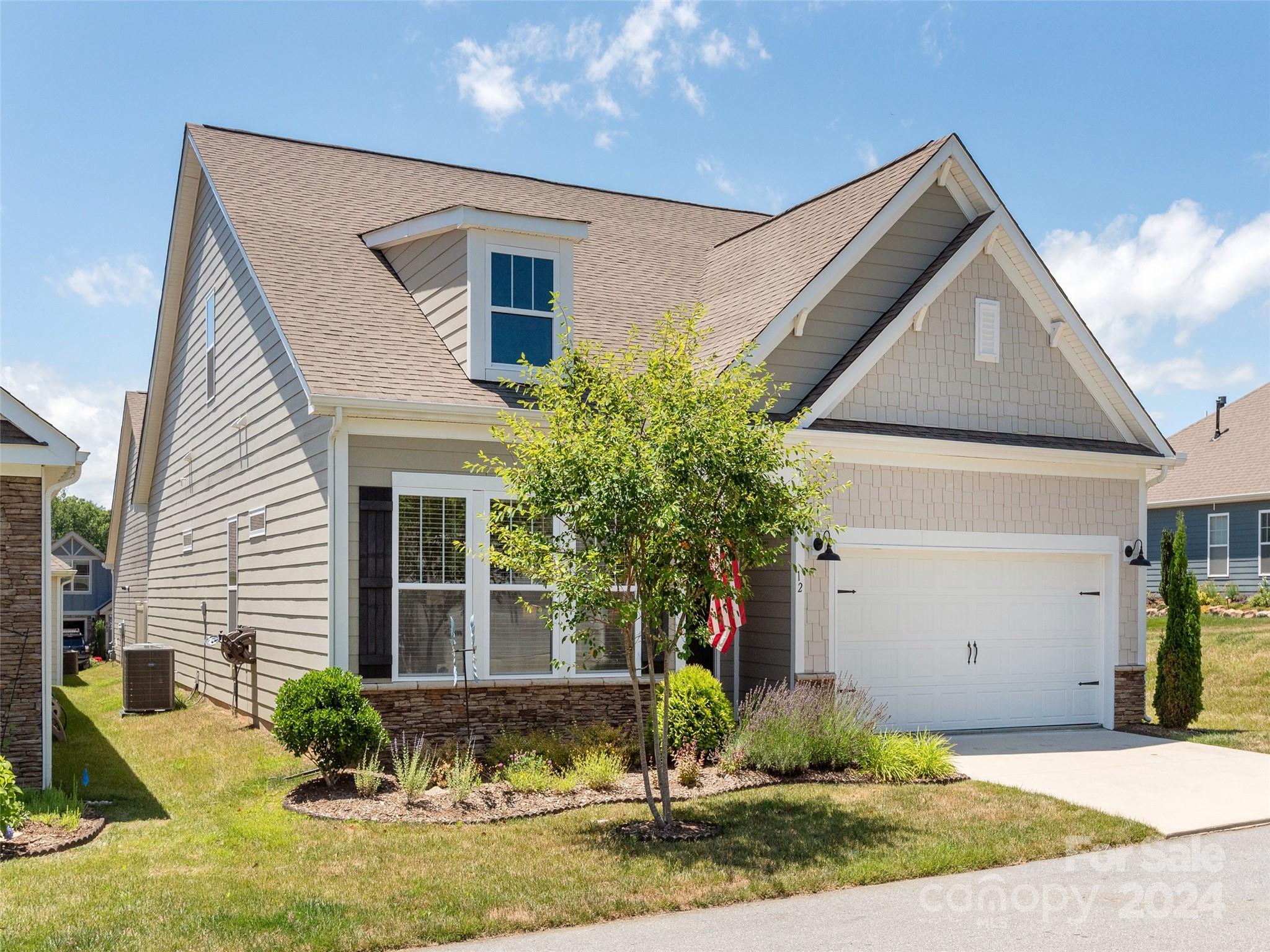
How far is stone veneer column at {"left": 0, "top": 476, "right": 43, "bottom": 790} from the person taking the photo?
10062 millimetres

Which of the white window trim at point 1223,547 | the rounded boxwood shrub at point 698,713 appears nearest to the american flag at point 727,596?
the rounded boxwood shrub at point 698,713

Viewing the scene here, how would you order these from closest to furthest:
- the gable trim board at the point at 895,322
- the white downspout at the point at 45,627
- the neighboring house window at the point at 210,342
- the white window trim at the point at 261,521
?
the white downspout at the point at 45,627
the gable trim board at the point at 895,322
the white window trim at the point at 261,521
the neighboring house window at the point at 210,342

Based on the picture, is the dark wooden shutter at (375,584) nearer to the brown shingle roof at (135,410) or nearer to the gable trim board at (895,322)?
the gable trim board at (895,322)

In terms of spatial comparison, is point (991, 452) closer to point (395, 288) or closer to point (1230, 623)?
point (395, 288)

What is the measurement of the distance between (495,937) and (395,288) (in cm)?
939

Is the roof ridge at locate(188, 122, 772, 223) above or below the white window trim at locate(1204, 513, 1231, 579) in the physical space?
above

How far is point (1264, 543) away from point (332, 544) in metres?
25.3

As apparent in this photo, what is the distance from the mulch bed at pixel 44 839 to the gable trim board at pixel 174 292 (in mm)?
5681

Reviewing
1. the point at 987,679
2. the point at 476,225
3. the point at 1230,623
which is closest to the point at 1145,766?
the point at 987,679

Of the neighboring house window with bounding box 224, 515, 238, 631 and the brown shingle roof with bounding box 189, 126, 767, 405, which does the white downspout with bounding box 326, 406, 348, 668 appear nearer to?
the brown shingle roof with bounding box 189, 126, 767, 405

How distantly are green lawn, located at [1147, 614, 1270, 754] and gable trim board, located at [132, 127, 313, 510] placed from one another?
12.3 meters

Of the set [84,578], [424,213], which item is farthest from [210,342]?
[84,578]

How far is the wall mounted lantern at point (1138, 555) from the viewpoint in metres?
15.0

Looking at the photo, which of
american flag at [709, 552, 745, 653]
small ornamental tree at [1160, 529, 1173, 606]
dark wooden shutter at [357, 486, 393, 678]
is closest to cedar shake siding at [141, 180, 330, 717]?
dark wooden shutter at [357, 486, 393, 678]
